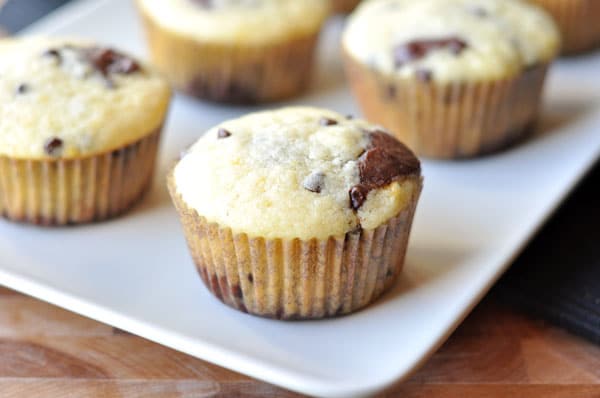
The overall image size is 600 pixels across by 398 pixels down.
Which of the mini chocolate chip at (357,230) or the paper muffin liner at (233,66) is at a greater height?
the mini chocolate chip at (357,230)

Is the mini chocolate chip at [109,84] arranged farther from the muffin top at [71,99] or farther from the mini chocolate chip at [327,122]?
the mini chocolate chip at [327,122]

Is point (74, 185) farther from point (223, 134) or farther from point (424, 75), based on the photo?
point (424, 75)

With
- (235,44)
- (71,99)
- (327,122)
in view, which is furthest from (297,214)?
(235,44)

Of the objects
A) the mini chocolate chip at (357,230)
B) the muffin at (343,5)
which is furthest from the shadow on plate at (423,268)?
the muffin at (343,5)

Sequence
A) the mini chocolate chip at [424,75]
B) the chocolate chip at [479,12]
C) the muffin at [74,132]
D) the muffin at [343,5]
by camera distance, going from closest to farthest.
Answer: the muffin at [74,132]
the mini chocolate chip at [424,75]
the chocolate chip at [479,12]
the muffin at [343,5]

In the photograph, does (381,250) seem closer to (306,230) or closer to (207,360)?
(306,230)
